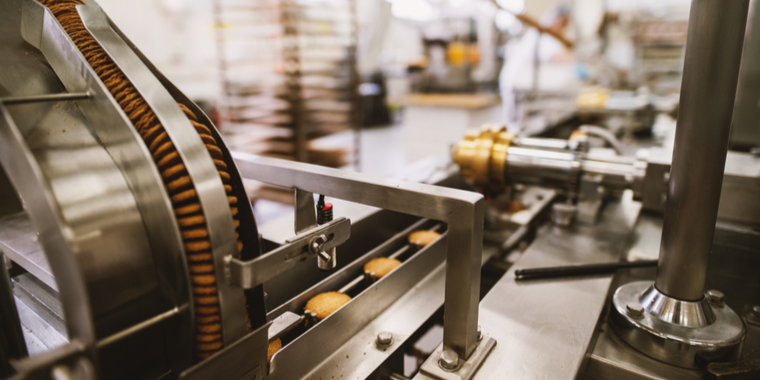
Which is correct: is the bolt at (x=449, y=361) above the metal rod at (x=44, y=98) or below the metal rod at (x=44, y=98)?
below

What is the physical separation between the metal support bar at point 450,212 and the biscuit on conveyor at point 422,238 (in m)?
0.43

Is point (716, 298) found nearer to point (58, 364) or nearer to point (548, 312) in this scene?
point (548, 312)

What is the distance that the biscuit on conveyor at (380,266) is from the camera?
3.09 ft

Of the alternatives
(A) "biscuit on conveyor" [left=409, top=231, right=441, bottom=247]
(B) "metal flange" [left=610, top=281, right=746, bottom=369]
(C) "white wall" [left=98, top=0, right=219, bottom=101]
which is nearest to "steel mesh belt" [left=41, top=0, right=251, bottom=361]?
(A) "biscuit on conveyor" [left=409, top=231, right=441, bottom=247]

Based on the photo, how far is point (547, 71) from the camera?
6930mm

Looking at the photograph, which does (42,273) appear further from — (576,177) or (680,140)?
(576,177)

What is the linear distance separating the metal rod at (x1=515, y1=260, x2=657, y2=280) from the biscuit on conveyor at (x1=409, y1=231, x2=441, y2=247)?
0.25 m

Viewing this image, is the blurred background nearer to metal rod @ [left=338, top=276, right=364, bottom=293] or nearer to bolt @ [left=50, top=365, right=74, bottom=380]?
metal rod @ [left=338, top=276, right=364, bottom=293]

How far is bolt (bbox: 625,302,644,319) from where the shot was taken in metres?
0.77

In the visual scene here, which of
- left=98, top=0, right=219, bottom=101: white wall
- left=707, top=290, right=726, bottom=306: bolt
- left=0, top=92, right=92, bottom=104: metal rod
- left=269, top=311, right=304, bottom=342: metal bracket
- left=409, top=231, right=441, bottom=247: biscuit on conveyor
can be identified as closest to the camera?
left=0, top=92, right=92, bottom=104: metal rod

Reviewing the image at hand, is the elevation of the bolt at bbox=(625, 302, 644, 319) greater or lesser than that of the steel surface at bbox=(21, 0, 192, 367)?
lesser

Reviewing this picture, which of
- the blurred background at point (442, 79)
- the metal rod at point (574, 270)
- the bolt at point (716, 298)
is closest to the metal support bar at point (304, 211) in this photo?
the metal rod at point (574, 270)

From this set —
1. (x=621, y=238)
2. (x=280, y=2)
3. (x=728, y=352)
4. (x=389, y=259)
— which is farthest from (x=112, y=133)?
(x=280, y=2)

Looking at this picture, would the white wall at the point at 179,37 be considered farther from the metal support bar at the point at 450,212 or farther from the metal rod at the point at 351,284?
the metal support bar at the point at 450,212
